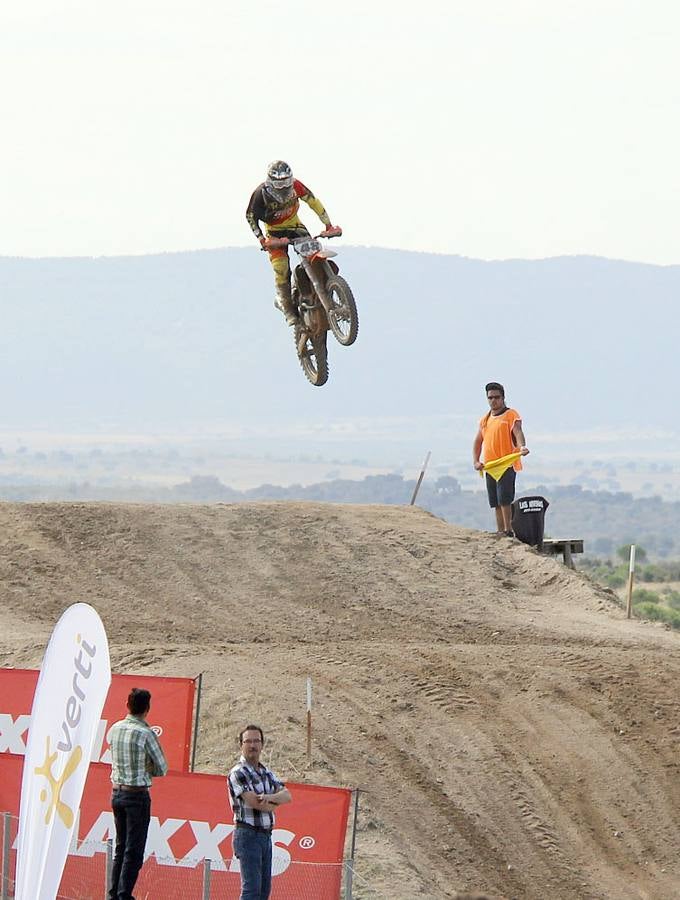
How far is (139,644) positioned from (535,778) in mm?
4053

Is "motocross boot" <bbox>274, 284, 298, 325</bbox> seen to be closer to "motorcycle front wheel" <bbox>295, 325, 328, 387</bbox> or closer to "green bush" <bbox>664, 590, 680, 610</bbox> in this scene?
"motorcycle front wheel" <bbox>295, 325, 328, 387</bbox>

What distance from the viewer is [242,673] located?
14047mm

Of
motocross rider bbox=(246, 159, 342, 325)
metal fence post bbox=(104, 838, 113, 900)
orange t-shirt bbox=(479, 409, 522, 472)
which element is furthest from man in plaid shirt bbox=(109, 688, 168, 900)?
orange t-shirt bbox=(479, 409, 522, 472)

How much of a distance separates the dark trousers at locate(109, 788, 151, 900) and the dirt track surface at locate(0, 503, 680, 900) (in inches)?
74.1

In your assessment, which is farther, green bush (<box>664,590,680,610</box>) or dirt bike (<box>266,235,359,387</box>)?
green bush (<box>664,590,680,610</box>)

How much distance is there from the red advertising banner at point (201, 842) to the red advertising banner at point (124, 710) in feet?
3.30

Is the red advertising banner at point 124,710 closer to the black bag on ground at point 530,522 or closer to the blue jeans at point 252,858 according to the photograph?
the blue jeans at point 252,858

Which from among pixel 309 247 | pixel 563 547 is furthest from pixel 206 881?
pixel 563 547

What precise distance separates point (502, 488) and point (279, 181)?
5.13m

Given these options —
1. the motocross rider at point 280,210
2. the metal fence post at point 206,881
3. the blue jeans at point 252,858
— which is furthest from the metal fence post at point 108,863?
the motocross rider at point 280,210

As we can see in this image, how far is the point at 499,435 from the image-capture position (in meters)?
18.3

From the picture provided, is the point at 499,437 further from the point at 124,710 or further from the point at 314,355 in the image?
the point at 124,710

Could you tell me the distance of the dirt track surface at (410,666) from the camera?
1246 centimetres

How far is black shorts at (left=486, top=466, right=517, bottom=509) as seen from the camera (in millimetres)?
18484
